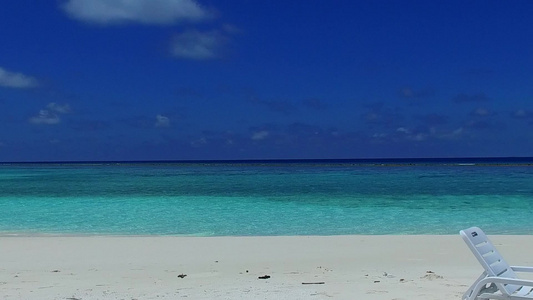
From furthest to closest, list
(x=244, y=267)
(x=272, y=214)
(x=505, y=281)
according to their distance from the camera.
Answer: (x=272, y=214) < (x=244, y=267) < (x=505, y=281)

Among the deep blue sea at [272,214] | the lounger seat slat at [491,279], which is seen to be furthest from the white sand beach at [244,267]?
the deep blue sea at [272,214]

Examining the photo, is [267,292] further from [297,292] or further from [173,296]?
[173,296]

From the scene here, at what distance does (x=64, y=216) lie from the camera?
16734 millimetres

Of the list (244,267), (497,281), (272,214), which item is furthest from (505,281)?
(272,214)

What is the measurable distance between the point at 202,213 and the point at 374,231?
20.6ft

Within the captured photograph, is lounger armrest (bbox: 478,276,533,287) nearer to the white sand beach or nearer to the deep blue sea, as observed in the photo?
the white sand beach

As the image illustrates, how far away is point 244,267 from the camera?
26.1 ft

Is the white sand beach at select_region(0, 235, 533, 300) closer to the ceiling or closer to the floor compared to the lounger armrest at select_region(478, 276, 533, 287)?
closer to the floor

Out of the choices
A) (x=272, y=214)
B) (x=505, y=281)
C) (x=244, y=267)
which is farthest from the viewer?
(x=272, y=214)

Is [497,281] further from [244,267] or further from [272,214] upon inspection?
[272,214]

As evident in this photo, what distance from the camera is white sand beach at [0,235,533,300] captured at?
6.23 m

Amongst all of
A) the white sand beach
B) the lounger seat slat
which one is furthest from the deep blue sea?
the lounger seat slat

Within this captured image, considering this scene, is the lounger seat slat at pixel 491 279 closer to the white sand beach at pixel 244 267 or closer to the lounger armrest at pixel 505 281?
the lounger armrest at pixel 505 281

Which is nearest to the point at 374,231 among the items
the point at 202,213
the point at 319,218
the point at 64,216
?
the point at 319,218
